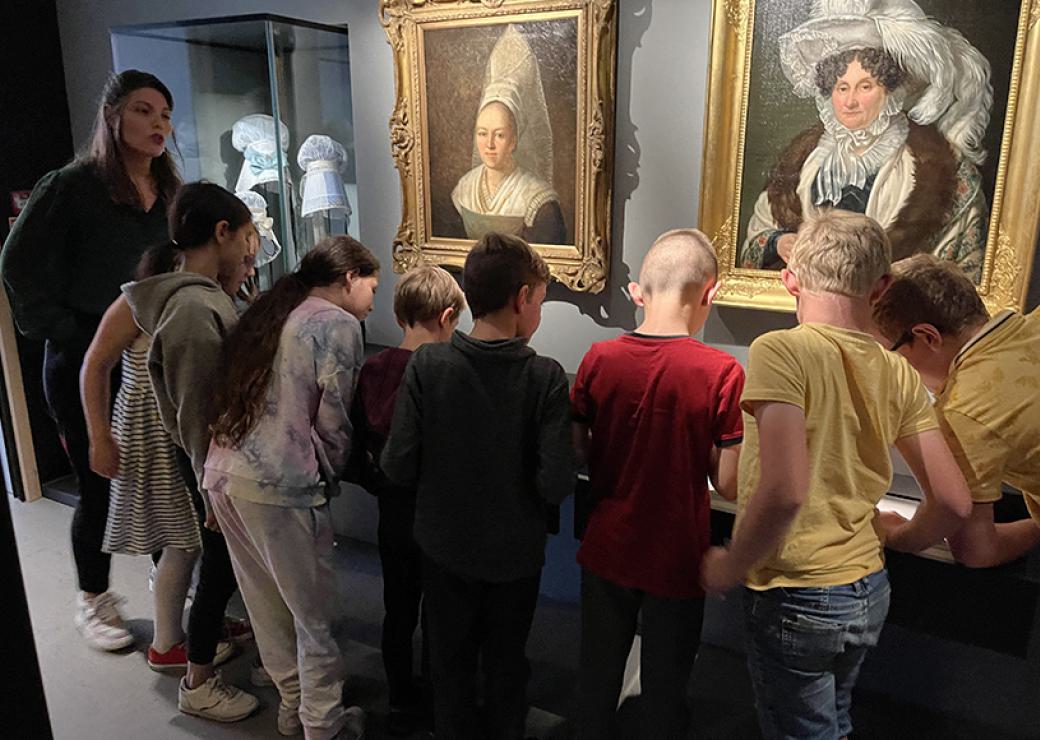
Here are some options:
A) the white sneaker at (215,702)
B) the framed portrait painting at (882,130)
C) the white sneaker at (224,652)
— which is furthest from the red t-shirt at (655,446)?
the white sneaker at (224,652)

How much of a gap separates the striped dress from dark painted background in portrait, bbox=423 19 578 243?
1284 millimetres

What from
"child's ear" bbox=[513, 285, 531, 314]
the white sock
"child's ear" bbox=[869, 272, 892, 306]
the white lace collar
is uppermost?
the white lace collar

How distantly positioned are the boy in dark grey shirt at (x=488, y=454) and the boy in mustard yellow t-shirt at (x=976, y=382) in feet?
2.52

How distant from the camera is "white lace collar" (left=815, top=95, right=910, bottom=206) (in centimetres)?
218

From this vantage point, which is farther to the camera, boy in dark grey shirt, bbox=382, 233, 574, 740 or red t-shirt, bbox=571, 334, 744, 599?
boy in dark grey shirt, bbox=382, 233, 574, 740

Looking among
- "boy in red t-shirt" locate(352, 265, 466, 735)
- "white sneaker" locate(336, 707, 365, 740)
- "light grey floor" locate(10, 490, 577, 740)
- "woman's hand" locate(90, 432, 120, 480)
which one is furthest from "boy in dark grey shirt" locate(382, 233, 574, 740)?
"woman's hand" locate(90, 432, 120, 480)

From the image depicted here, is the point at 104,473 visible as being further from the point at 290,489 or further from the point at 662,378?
the point at 662,378

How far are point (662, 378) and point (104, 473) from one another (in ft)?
6.22

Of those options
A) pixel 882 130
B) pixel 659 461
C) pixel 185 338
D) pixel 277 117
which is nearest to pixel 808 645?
pixel 659 461

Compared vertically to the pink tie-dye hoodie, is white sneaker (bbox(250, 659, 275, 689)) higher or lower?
lower

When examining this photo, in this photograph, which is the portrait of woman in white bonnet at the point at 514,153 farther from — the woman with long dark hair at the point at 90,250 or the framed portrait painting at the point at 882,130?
the woman with long dark hair at the point at 90,250

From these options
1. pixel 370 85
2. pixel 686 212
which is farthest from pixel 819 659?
pixel 370 85

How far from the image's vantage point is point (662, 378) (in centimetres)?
169

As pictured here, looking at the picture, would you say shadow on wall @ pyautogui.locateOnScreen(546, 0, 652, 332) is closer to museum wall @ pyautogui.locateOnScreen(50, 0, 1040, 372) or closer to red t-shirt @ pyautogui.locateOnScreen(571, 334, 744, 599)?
museum wall @ pyautogui.locateOnScreen(50, 0, 1040, 372)
